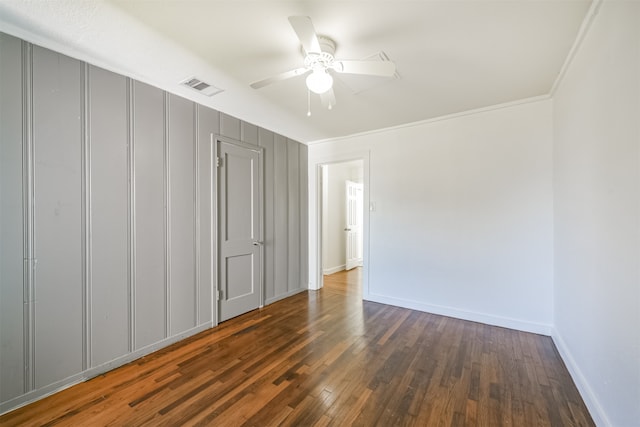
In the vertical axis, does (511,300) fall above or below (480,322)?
above

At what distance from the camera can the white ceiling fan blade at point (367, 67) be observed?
1.69 meters

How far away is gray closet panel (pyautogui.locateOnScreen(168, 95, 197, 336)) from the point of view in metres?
2.60

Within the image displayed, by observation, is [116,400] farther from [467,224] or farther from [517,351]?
[467,224]

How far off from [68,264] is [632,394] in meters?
3.46

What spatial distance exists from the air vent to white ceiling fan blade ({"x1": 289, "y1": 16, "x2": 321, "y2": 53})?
1281 millimetres

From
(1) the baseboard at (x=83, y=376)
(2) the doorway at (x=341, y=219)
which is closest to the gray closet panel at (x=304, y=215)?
(2) the doorway at (x=341, y=219)

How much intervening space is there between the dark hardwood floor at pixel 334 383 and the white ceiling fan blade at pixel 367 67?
2236 millimetres

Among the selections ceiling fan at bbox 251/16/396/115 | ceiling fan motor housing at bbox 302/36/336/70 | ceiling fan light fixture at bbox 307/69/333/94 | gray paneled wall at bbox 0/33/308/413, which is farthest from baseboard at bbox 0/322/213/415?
ceiling fan motor housing at bbox 302/36/336/70

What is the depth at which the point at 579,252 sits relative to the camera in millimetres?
1911

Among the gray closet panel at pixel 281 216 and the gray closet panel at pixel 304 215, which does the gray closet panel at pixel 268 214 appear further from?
the gray closet panel at pixel 304 215

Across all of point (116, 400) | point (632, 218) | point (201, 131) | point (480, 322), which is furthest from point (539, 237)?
point (116, 400)

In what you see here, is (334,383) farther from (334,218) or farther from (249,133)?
(334,218)

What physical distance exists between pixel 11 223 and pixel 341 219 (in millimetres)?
4954

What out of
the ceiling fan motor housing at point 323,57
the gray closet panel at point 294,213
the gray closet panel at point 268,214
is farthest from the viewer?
the gray closet panel at point 294,213
